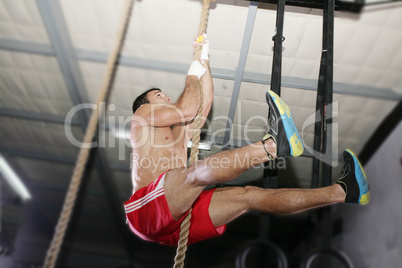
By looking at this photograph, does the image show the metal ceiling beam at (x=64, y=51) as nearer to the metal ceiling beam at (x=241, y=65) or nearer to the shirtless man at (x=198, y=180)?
the shirtless man at (x=198, y=180)

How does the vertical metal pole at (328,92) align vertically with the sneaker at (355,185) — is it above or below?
above

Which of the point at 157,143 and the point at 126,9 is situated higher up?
the point at 126,9

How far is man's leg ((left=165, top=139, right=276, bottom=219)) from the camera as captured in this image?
1502mm

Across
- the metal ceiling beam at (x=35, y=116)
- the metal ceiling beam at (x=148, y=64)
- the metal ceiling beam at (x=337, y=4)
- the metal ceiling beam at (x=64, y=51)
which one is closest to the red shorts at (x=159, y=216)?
the metal ceiling beam at (x=337, y=4)

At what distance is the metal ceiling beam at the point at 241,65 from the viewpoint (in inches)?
108

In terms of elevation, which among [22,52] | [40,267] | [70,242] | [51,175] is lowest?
[40,267]

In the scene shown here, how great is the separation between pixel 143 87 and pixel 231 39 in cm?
138

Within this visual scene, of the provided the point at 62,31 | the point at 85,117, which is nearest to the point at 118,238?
the point at 85,117

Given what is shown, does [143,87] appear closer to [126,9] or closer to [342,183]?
[126,9]

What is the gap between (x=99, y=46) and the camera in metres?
3.51

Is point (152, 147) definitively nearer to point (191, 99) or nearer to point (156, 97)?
point (191, 99)

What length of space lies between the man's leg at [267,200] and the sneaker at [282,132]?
0.30 metres

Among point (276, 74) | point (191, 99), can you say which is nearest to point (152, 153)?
point (191, 99)

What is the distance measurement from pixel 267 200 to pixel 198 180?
478mm
